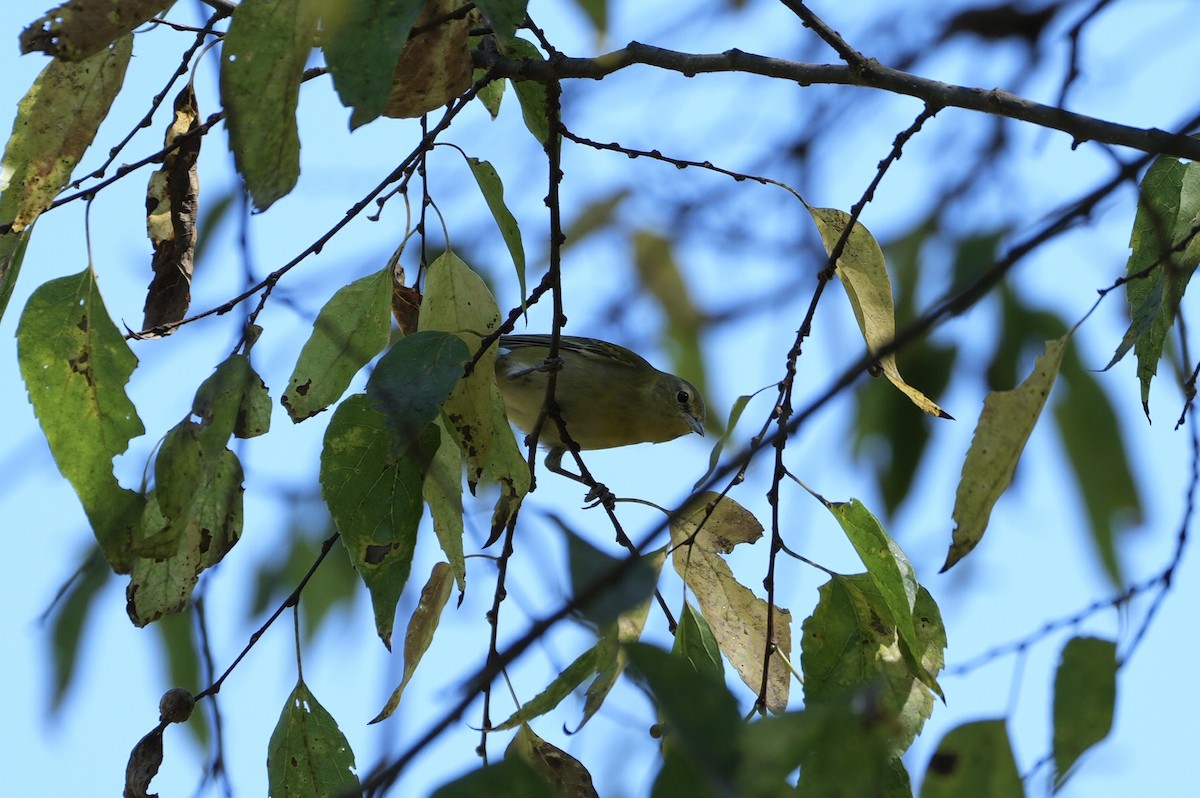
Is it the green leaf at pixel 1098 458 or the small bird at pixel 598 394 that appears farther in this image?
the small bird at pixel 598 394

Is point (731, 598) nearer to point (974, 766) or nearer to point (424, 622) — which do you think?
point (424, 622)

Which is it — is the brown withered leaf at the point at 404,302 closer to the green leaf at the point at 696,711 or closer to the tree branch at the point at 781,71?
the tree branch at the point at 781,71

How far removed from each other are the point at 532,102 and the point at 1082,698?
161 cm

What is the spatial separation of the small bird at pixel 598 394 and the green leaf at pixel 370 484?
2.72m

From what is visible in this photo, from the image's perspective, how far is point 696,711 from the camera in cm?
149

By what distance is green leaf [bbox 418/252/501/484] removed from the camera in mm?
2465

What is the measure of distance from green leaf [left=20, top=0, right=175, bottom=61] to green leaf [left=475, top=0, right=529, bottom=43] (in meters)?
0.66

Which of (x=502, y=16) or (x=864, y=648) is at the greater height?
(x=502, y=16)

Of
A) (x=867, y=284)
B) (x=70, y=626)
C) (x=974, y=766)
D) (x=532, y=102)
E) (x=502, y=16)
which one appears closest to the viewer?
(x=974, y=766)

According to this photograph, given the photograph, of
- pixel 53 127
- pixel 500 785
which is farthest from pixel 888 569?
pixel 53 127

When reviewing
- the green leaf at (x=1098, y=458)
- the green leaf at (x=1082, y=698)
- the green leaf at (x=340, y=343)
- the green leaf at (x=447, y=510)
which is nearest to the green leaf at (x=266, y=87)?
the green leaf at (x=340, y=343)

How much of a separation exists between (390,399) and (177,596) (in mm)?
665

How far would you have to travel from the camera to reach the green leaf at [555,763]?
243 centimetres

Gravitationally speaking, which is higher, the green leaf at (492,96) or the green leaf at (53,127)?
the green leaf at (492,96)
